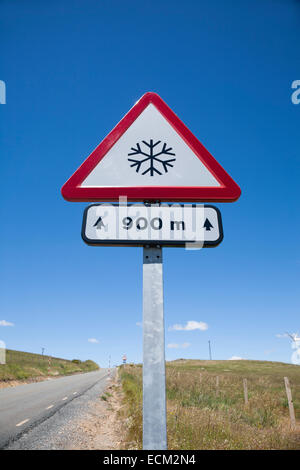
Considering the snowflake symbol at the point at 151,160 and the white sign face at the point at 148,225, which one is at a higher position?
the snowflake symbol at the point at 151,160

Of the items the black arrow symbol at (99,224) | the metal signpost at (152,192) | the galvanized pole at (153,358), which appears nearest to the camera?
the galvanized pole at (153,358)

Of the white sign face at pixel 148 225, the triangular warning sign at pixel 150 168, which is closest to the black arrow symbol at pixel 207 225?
the white sign face at pixel 148 225

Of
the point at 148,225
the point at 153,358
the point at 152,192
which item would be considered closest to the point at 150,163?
the point at 152,192

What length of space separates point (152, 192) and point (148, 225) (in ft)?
0.54

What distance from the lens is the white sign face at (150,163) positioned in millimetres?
1335

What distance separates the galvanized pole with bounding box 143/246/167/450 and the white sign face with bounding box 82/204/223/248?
0.34ft

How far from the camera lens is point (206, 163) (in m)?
1.42

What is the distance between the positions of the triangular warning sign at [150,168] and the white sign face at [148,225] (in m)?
0.08

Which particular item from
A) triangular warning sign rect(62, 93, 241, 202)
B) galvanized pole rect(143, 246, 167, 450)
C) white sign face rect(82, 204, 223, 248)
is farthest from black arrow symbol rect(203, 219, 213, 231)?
galvanized pole rect(143, 246, 167, 450)

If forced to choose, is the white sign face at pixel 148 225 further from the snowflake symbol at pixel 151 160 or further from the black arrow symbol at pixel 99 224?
the snowflake symbol at pixel 151 160

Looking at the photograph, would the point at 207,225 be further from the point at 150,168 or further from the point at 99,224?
the point at 99,224

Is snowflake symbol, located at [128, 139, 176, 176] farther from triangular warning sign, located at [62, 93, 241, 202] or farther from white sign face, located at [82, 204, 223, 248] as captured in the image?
Answer: white sign face, located at [82, 204, 223, 248]
